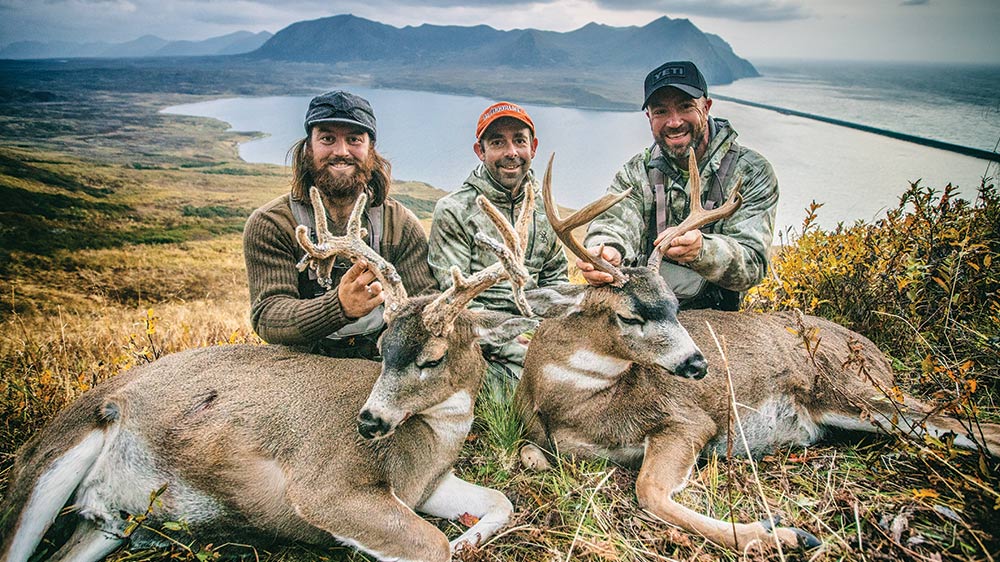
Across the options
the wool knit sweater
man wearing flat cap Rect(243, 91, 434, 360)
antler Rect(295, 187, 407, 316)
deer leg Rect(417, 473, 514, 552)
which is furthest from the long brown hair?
deer leg Rect(417, 473, 514, 552)

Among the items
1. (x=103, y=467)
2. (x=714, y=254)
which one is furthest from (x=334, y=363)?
(x=714, y=254)

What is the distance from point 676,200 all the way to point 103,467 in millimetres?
5100

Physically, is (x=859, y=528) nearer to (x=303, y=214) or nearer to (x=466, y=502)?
(x=466, y=502)

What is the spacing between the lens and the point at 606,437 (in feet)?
12.5

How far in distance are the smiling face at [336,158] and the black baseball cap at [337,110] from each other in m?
0.10

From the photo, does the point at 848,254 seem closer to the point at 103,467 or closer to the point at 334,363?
the point at 334,363

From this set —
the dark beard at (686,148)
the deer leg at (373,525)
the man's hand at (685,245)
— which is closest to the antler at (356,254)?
the deer leg at (373,525)

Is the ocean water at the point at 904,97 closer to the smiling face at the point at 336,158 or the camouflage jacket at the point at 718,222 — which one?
the camouflage jacket at the point at 718,222

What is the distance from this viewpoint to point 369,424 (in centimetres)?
296

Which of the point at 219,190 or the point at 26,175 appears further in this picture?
the point at 219,190

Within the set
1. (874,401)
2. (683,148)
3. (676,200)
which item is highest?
(683,148)

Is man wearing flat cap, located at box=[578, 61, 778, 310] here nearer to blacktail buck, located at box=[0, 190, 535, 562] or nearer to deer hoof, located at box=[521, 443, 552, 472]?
deer hoof, located at box=[521, 443, 552, 472]

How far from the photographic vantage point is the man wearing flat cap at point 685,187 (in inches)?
193

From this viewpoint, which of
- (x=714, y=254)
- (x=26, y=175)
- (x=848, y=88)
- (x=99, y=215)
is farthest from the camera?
(x=848, y=88)
